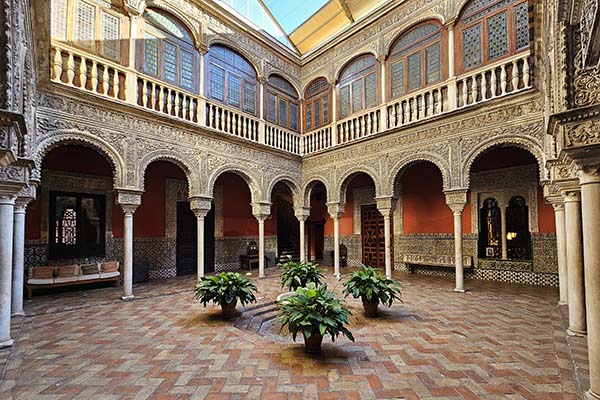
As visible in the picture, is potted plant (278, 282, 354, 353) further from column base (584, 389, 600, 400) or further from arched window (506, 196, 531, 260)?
arched window (506, 196, 531, 260)

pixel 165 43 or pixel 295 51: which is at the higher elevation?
pixel 295 51

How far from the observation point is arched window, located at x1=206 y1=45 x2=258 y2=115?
8688 millimetres

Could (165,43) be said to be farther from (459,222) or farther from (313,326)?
(459,222)

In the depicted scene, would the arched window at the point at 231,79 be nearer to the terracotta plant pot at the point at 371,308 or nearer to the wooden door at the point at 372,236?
the wooden door at the point at 372,236

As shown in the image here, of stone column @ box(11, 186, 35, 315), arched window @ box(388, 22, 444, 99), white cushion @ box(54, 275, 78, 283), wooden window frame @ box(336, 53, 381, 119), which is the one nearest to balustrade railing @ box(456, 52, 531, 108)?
arched window @ box(388, 22, 444, 99)

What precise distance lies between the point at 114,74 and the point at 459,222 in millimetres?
8539

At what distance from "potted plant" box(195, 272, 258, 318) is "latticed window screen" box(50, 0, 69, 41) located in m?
5.73

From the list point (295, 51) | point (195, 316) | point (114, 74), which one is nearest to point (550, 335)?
point (195, 316)

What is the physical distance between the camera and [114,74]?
6.59 m

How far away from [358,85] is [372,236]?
18.3 ft

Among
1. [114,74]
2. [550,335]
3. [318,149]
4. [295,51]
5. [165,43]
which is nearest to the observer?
[550,335]

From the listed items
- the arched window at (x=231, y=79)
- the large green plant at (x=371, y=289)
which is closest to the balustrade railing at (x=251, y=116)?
the arched window at (x=231, y=79)

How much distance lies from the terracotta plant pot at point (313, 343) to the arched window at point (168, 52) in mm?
7096

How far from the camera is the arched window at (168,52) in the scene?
730 centimetres
